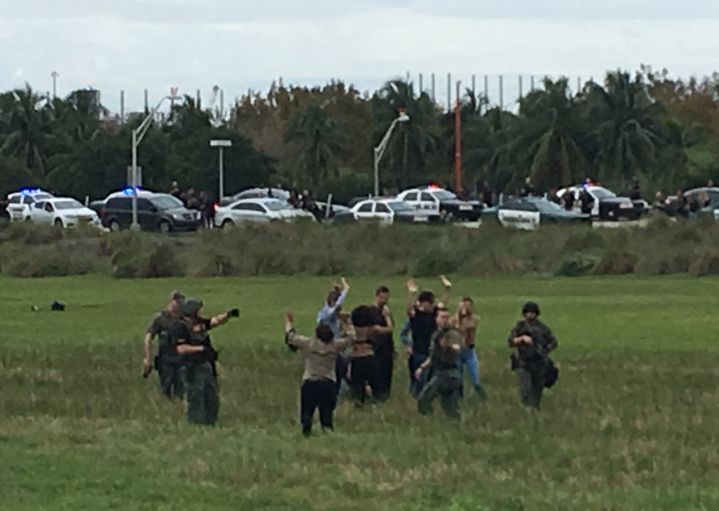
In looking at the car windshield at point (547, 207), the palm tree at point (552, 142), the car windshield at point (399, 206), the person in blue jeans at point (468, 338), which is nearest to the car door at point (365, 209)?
the car windshield at point (399, 206)

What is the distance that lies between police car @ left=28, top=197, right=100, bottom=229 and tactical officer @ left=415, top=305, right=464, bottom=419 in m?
51.8

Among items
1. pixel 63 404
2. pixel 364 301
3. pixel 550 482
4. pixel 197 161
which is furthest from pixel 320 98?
pixel 550 482

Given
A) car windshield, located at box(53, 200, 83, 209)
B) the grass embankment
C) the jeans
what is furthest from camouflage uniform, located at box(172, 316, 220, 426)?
car windshield, located at box(53, 200, 83, 209)

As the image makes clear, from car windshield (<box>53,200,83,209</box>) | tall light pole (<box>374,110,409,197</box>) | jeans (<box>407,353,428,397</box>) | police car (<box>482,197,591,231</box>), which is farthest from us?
tall light pole (<box>374,110,409,197</box>)

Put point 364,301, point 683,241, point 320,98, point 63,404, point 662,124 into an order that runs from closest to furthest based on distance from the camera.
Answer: point 63,404 → point 364,301 → point 683,241 → point 662,124 → point 320,98

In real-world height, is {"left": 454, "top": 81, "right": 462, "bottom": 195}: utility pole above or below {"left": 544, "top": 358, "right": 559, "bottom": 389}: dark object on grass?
above

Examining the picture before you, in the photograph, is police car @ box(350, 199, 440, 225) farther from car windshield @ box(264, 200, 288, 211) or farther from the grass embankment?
the grass embankment

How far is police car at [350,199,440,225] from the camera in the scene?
68.9 m

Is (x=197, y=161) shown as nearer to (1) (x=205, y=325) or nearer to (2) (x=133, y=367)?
(2) (x=133, y=367)

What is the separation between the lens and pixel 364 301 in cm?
4078

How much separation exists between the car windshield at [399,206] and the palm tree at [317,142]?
28.2 meters

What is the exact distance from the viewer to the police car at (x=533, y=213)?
64625 mm

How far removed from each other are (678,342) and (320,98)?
3518 inches

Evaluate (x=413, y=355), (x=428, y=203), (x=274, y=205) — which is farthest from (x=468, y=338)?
(x=428, y=203)
